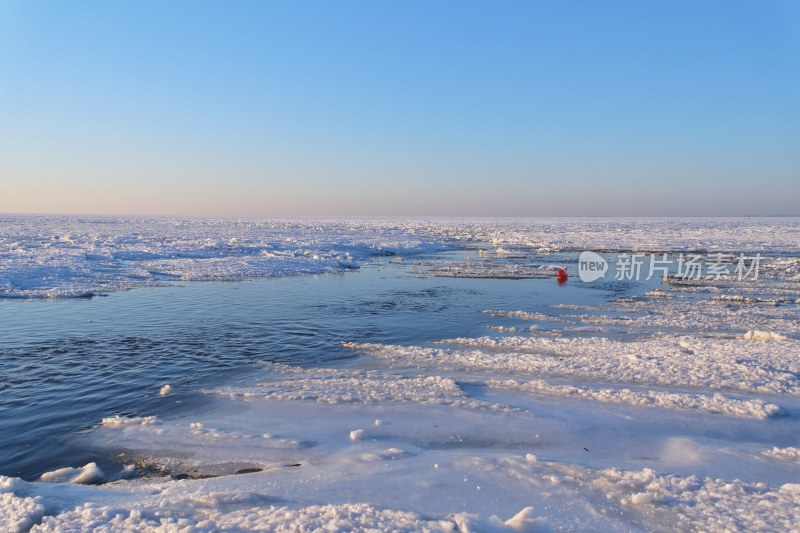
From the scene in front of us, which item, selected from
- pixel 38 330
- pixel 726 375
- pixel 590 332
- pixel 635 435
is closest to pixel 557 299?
pixel 590 332

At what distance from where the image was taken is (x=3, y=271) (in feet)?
63.6

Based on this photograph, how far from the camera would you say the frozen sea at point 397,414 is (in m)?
4.65

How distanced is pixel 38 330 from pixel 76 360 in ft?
10.6

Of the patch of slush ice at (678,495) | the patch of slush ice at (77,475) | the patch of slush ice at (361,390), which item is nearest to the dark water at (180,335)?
the patch of slush ice at (77,475)

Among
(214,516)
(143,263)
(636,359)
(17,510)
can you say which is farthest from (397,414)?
(143,263)

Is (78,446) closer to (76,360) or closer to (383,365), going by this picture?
(76,360)

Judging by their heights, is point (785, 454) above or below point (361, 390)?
above

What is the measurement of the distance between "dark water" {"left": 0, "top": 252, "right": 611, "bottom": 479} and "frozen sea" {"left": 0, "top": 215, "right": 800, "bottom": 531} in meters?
0.06

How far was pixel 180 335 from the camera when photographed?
11.9 meters

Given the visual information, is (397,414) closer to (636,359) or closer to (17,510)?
(17,510)

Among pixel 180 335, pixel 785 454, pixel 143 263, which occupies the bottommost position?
pixel 180 335

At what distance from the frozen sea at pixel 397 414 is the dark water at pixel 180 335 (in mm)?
63

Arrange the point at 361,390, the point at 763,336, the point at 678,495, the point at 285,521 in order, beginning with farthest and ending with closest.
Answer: the point at 763,336 < the point at 361,390 < the point at 678,495 < the point at 285,521

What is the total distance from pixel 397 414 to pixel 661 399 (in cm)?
394
